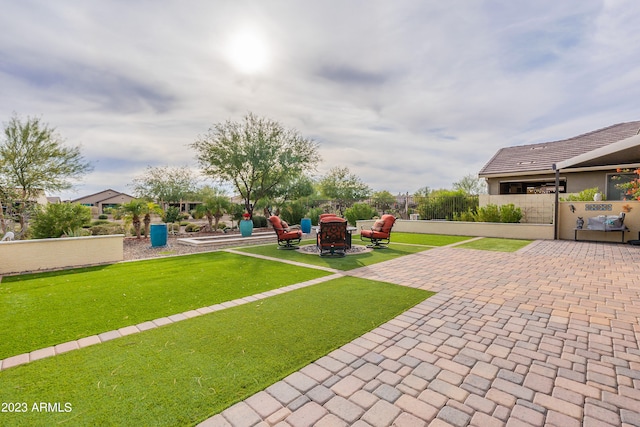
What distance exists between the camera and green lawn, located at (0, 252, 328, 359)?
11.5 feet

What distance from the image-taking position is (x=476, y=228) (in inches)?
516

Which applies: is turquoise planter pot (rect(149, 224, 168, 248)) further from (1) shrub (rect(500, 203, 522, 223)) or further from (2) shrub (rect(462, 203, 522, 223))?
(1) shrub (rect(500, 203, 522, 223))

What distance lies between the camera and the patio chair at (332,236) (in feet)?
27.6

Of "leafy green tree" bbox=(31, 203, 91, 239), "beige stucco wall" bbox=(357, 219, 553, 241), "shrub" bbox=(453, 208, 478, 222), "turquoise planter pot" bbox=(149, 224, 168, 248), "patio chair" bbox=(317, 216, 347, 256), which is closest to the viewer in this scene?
"patio chair" bbox=(317, 216, 347, 256)

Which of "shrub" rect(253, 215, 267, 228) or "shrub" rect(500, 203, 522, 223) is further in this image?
"shrub" rect(253, 215, 267, 228)

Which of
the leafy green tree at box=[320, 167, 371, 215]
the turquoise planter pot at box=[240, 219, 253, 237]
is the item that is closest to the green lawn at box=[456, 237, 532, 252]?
the turquoise planter pot at box=[240, 219, 253, 237]

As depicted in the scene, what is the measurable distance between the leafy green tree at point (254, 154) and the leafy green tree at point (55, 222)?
759 cm

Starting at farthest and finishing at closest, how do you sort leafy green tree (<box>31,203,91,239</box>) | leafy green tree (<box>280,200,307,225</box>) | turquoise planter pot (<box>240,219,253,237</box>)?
leafy green tree (<box>280,200,307,225</box>), turquoise planter pot (<box>240,219,253,237</box>), leafy green tree (<box>31,203,91,239</box>)

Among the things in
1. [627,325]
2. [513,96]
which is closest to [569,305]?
[627,325]

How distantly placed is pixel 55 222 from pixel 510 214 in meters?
17.0

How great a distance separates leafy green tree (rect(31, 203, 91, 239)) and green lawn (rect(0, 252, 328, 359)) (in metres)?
3.39

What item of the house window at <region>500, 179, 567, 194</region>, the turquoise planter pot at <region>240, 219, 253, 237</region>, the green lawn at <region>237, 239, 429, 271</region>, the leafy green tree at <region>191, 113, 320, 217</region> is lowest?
the green lawn at <region>237, 239, 429, 271</region>

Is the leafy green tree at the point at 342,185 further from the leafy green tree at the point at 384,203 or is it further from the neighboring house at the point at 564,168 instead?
the leafy green tree at the point at 384,203

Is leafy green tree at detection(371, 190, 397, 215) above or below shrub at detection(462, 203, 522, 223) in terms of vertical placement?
above
